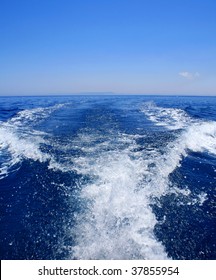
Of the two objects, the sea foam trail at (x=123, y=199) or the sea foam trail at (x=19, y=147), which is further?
the sea foam trail at (x=19, y=147)

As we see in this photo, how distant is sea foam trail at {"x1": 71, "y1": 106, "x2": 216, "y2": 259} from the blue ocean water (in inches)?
1.1

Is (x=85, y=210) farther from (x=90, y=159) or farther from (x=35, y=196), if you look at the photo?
(x=90, y=159)

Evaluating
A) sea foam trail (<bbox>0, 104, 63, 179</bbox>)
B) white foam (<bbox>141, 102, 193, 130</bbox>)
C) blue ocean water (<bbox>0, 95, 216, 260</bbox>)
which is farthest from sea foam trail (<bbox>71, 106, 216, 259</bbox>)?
white foam (<bbox>141, 102, 193, 130</bbox>)

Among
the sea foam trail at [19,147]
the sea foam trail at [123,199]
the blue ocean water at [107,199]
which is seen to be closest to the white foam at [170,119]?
the blue ocean water at [107,199]

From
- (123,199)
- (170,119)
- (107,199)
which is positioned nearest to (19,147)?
(107,199)

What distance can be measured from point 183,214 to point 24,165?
25.8 feet

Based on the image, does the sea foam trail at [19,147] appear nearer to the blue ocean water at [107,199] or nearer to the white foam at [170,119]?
the blue ocean water at [107,199]

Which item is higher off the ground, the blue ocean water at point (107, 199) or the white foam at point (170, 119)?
the white foam at point (170, 119)

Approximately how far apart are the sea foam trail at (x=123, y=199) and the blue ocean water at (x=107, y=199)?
0.09ft

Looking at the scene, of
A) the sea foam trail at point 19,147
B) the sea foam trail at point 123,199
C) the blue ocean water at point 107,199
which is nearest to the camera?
the sea foam trail at point 123,199

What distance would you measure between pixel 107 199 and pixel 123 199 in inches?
23.0

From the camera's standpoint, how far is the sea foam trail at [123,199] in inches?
218

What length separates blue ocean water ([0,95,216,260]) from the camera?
570 centimetres

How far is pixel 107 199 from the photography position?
24.8ft
